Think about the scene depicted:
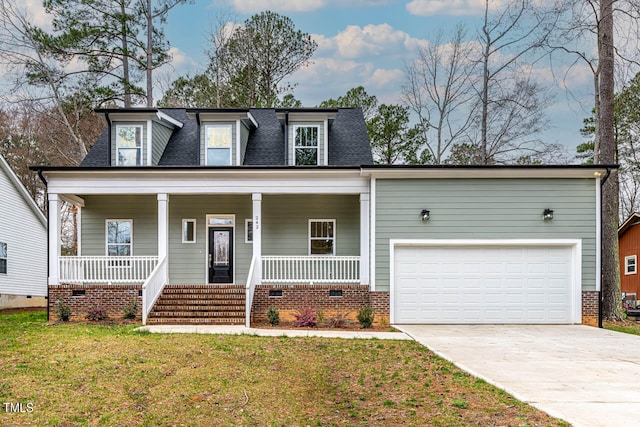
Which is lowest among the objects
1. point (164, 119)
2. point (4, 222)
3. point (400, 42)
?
point (4, 222)

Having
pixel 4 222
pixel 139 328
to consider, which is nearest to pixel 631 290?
pixel 139 328

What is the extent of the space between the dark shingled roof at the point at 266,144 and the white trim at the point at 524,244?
507 centimetres

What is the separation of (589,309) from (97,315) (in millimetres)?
12532

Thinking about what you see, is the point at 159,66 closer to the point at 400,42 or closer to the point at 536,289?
the point at 400,42

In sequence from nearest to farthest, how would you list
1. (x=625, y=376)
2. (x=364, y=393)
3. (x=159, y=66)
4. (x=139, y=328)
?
(x=364, y=393)
(x=625, y=376)
(x=139, y=328)
(x=159, y=66)

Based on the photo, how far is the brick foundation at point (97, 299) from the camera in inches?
561

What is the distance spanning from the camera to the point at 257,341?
34.3 feet

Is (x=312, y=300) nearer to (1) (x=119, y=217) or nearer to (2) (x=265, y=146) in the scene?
(2) (x=265, y=146)

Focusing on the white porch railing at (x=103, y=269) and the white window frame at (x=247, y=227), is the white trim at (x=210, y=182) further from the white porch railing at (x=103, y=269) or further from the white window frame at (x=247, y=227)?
the white window frame at (x=247, y=227)

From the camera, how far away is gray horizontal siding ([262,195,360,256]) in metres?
16.7

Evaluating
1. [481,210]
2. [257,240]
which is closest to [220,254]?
[257,240]

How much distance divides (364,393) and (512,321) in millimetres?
8600

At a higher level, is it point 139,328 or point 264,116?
point 264,116

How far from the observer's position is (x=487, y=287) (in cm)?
1436
